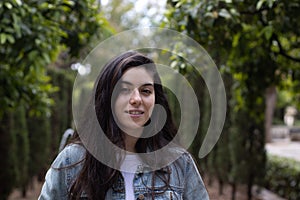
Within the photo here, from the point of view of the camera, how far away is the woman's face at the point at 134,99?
4.53 ft

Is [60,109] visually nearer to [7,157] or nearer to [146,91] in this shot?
[7,157]

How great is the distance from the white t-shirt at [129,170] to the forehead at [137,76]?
0.94 ft

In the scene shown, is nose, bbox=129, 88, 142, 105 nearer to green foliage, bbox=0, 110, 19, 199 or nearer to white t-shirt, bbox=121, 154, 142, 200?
white t-shirt, bbox=121, 154, 142, 200

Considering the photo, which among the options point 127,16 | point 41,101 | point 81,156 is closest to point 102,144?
point 81,156

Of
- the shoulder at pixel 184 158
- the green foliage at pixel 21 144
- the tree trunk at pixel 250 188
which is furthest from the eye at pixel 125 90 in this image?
the green foliage at pixel 21 144

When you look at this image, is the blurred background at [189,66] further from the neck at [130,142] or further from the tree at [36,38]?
the neck at [130,142]

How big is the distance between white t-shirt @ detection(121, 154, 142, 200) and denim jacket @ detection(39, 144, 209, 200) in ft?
0.04

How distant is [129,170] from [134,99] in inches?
10.5

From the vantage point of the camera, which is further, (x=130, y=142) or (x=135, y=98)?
(x=130, y=142)

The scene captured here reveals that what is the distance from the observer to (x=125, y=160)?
146cm

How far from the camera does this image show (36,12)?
3.02 meters

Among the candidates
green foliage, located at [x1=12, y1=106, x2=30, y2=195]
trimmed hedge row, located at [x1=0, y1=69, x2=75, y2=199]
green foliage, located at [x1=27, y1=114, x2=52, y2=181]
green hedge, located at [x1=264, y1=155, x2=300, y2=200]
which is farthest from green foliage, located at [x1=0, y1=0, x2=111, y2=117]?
green hedge, located at [x1=264, y1=155, x2=300, y2=200]

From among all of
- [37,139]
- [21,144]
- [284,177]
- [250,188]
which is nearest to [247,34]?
[250,188]

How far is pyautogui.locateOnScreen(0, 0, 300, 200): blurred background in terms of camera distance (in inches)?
115
